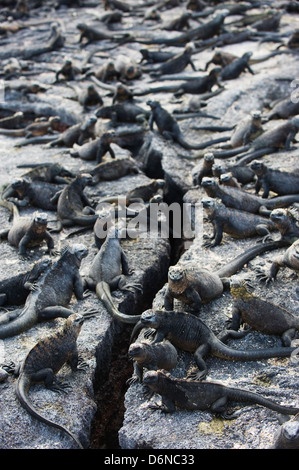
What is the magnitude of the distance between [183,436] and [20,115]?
10259 mm

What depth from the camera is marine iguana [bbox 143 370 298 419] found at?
193 inches

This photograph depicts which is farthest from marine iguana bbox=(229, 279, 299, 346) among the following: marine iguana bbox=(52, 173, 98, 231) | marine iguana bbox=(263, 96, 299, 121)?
marine iguana bbox=(263, 96, 299, 121)

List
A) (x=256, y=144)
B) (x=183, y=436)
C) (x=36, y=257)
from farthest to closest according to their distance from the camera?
(x=256, y=144) < (x=36, y=257) < (x=183, y=436)

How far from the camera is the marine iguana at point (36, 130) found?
492 inches

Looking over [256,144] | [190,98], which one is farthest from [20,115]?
[256,144]

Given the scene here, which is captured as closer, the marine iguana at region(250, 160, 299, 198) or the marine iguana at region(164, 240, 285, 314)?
the marine iguana at region(164, 240, 285, 314)

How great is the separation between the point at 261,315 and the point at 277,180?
336 centimetres

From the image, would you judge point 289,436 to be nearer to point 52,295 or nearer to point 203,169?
point 52,295

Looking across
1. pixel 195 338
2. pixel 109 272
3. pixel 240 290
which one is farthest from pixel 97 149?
pixel 195 338

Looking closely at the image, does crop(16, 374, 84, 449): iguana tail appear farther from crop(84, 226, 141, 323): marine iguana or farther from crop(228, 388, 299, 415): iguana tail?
crop(84, 226, 141, 323): marine iguana

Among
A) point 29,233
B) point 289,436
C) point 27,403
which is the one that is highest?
point 289,436

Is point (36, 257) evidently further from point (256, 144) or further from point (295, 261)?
point (256, 144)

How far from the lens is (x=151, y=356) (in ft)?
17.3
